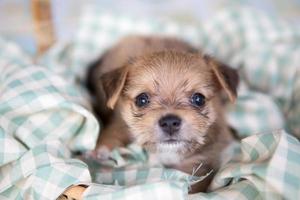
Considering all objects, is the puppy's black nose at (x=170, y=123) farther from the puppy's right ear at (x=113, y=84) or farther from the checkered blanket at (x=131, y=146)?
the puppy's right ear at (x=113, y=84)

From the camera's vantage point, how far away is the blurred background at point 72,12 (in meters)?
4.11

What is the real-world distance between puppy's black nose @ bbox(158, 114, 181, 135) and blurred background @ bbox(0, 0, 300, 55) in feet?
6.86

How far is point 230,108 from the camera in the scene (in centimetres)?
346

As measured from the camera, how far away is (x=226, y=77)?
2857mm

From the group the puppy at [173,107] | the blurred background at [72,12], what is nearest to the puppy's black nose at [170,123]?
the puppy at [173,107]

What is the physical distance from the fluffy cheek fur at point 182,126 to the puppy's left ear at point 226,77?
0.15 metres

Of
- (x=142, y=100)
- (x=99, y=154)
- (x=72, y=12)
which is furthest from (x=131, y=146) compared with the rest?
(x=72, y=12)

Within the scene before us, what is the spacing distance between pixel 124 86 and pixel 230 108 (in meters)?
1.05

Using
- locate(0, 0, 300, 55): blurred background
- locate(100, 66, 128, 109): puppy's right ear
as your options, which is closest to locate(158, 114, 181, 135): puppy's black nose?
locate(100, 66, 128, 109): puppy's right ear

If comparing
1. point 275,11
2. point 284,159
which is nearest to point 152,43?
point 284,159

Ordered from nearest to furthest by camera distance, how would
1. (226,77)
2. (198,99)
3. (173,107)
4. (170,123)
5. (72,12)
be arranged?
1. (170,123)
2. (173,107)
3. (198,99)
4. (226,77)
5. (72,12)

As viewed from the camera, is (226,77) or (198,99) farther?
(226,77)

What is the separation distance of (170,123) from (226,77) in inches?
26.7

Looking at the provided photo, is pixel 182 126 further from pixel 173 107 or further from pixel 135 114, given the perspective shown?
pixel 135 114
